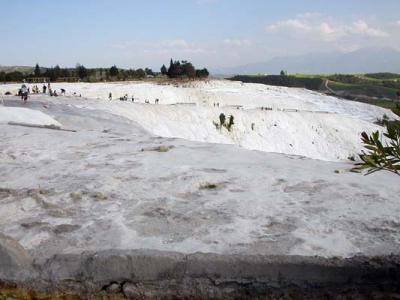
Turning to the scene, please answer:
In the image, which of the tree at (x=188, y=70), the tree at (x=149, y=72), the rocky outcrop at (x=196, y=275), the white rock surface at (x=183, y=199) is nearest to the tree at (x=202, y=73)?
the tree at (x=188, y=70)

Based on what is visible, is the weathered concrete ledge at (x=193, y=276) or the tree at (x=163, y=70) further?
the tree at (x=163, y=70)

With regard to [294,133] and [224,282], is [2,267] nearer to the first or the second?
[224,282]

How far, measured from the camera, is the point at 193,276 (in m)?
5.54

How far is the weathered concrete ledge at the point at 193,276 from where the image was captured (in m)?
5.42

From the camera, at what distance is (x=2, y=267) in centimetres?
578

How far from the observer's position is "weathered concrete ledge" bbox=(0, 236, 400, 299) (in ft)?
17.8

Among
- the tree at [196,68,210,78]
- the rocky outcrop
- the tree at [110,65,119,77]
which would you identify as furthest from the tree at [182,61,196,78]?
the rocky outcrop

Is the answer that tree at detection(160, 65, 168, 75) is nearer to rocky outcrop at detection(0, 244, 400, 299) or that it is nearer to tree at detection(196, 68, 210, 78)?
tree at detection(196, 68, 210, 78)

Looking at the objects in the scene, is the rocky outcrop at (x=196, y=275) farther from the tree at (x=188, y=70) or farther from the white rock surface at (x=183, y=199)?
the tree at (x=188, y=70)

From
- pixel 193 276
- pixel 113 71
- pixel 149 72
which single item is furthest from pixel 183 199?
pixel 149 72

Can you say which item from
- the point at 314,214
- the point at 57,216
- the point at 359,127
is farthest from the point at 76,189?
the point at 359,127

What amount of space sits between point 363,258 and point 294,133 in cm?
2776

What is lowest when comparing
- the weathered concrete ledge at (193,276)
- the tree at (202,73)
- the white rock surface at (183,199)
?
the weathered concrete ledge at (193,276)

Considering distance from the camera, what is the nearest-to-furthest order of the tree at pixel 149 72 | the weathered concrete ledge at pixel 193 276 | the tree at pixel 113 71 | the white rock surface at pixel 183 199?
the weathered concrete ledge at pixel 193 276 < the white rock surface at pixel 183 199 < the tree at pixel 113 71 < the tree at pixel 149 72
